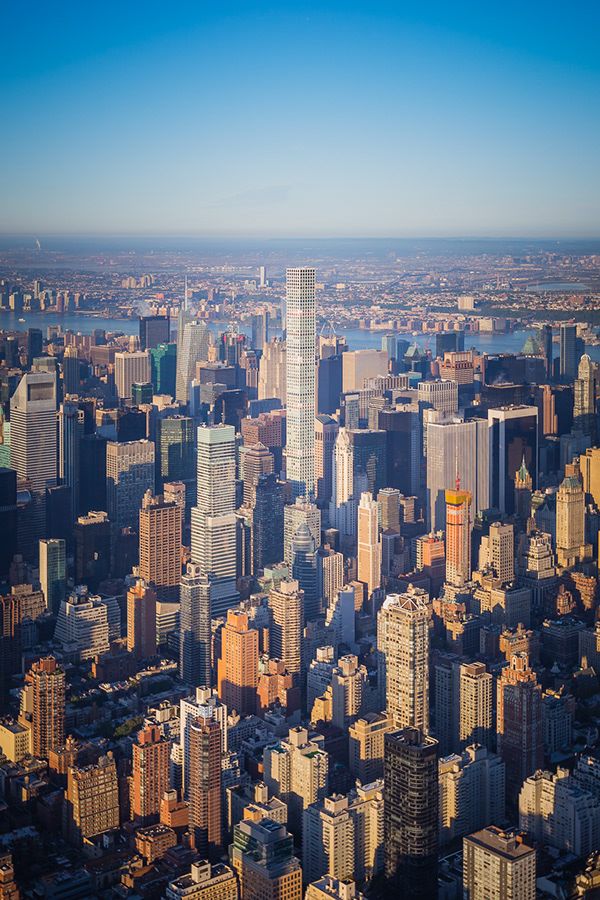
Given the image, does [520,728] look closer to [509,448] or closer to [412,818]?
[412,818]

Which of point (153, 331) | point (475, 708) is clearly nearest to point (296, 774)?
point (475, 708)

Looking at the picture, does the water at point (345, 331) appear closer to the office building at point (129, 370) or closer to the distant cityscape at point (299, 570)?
the distant cityscape at point (299, 570)

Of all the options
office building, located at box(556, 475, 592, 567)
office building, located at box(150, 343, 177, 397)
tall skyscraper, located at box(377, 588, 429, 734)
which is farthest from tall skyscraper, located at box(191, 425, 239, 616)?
office building, located at box(556, 475, 592, 567)

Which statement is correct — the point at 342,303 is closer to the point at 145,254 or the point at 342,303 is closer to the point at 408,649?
the point at 145,254

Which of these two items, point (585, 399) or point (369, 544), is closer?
point (369, 544)

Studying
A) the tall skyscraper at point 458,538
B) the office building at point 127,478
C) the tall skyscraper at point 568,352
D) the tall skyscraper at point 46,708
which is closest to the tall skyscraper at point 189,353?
the office building at point 127,478

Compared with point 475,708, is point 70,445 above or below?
above

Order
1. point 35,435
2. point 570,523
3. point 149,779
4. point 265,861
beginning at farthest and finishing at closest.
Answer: point 35,435, point 570,523, point 149,779, point 265,861
